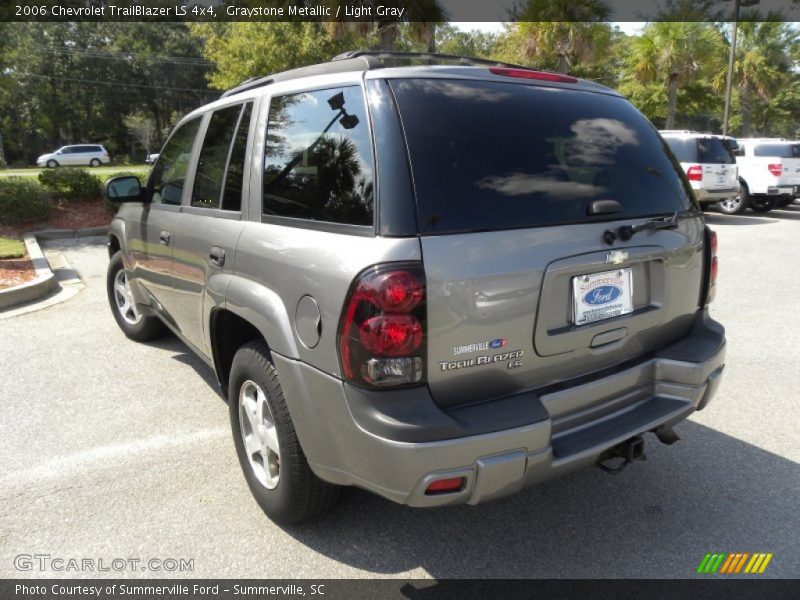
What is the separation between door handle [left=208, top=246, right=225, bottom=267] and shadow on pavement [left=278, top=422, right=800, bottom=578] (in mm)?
1304

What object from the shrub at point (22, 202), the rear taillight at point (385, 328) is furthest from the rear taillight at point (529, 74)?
the shrub at point (22, 202)

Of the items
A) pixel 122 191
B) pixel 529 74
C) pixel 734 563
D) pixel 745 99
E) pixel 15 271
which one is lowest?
pixel 734 563

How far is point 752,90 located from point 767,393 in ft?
114

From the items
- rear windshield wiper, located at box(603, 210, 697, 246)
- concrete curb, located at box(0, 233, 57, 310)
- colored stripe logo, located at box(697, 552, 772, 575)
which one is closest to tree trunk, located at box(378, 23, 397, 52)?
concrete curb, located at box(0, 233, 57, 310)

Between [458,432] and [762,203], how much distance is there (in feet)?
56.1

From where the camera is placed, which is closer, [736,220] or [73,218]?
[73,218]

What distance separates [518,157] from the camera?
7.63 feet

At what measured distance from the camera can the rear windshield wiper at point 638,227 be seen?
93.4 inches

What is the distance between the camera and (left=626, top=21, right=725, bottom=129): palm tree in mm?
23781

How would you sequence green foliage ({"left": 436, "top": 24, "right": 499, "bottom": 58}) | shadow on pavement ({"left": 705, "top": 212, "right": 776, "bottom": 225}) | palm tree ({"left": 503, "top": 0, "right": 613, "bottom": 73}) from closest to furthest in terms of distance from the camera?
1. shadow on pavement ({"left": 705, "top": 212, "right": 776, "bottom": 225})
2. palm tree ({"left": 503, "top": 0, "right": 613, "bottom": 73})
3. green foliage ({"left": 436, "top": 24, "right": 499, "bottom": 58})

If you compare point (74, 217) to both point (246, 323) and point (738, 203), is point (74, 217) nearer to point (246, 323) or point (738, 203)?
point (246, 323)

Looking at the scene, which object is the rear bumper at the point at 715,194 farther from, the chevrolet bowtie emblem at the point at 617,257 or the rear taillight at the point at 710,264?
the chevrolet bowtie emblem at the point at 617,257

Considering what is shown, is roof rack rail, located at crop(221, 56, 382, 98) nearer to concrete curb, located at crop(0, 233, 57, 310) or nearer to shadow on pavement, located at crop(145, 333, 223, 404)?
shadow on pavement, located at crop(145, 333, 223, 404)

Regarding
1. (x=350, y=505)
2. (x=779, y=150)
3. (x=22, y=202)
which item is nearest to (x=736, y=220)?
(x=779, y=150)
